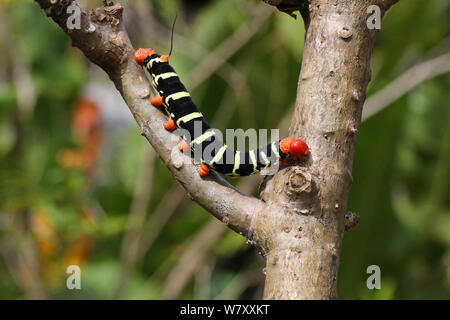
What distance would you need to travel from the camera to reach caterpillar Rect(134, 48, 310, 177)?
42.8 inches

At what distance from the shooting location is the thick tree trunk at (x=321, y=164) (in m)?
0.90

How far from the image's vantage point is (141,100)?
1139 mm

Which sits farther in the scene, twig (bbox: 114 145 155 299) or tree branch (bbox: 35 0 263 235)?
twig (bbox: 114 145 155 299)

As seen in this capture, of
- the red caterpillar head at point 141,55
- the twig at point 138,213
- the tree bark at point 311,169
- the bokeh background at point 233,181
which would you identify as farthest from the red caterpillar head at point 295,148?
the twig at point 138,213

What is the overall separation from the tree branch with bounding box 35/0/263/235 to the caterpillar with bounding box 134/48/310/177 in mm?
24

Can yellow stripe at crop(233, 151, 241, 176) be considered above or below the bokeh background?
below

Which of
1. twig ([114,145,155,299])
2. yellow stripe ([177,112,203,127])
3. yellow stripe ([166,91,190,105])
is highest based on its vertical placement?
twig ([114,145,155,299])

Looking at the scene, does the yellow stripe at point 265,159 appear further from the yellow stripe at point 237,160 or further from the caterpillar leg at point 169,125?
the caterpillar leg at point 169,125

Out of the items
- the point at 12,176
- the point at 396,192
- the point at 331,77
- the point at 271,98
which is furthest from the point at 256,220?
the point at 396,192

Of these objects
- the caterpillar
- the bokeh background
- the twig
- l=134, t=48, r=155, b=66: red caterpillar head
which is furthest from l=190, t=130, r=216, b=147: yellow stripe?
the twig

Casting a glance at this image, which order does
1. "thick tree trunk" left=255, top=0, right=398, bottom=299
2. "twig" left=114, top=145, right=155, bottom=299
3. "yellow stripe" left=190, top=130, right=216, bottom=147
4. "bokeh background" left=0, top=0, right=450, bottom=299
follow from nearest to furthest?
1. "thick tree trunk" left=255, top=0, right=398, bottom=299
2. "yellow stripe" left=190, top=130, right=216, bottom=147
3. "bokeh background" left=0, top=0, right=450, bottom=299
4. "twig" left=114, top=145, right=155, bottom=299

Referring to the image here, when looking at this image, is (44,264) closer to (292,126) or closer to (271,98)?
(271,98)

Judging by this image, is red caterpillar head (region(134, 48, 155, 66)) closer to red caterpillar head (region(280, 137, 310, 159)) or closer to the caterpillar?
the caterpillar

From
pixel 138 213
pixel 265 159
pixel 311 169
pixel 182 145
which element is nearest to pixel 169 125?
pixel 182 145
